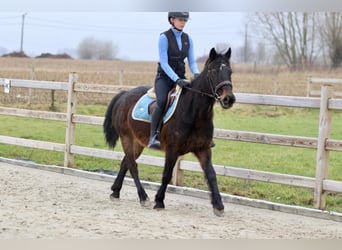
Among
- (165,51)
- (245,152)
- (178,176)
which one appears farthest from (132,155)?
(245,152)

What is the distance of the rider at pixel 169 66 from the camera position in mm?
5418

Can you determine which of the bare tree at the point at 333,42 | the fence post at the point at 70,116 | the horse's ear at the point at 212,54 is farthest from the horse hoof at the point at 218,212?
the bare tree at the point at 333,42

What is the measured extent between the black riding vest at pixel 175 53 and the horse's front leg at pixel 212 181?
33.5 inches

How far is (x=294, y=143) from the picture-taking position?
19.4 feet

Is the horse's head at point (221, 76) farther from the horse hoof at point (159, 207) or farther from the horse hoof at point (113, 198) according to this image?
the horse hoof at point (113, 198)

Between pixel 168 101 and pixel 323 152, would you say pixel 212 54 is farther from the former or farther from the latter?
pixel 323 152

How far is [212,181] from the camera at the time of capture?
17.3 feet

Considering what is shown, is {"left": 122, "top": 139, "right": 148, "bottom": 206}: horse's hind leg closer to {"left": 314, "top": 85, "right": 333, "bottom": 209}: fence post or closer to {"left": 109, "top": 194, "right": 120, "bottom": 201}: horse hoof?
{"left": 109, "top": 194, "right": 120, "bottom": 201}: horse hoof

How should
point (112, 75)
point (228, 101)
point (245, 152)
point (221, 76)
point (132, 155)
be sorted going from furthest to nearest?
point (112, 75), point (245, 152), point (132, 155), point (221, 76), point (228, 101)

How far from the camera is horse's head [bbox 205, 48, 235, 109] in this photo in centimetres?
486

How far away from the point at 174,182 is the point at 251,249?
3.39 m

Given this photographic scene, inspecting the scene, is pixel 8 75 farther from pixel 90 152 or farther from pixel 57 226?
pixel 57 226

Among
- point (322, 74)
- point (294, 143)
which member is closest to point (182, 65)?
point (294, 143)

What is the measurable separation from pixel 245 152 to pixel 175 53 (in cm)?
414
